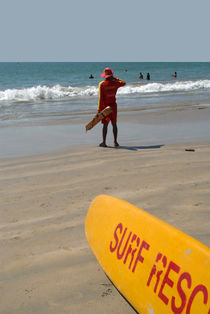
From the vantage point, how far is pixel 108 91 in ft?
22.7

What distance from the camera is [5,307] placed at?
2.27 metres

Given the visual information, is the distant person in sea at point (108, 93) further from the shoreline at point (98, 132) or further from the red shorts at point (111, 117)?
the shoreline at point (98, 132)

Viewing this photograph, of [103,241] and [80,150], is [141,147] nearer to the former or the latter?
[80,150]

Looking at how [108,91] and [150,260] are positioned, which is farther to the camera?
[108,91]

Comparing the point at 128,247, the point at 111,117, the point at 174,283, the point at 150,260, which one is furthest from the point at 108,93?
the point at 174,283

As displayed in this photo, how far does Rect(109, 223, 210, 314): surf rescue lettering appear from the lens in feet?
5.86

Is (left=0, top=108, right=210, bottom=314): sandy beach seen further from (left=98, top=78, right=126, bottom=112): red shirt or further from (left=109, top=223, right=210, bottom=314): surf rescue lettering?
(left=98, top=78, right=126, bottom=112): red shirt

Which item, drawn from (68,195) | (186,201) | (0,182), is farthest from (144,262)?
(0,182)

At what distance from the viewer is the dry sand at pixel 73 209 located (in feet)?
7.76

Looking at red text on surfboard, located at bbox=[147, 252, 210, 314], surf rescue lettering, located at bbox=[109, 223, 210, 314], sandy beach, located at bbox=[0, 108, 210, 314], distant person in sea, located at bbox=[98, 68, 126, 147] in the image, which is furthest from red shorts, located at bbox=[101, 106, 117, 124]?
red text on surfboard, located at bbox=[147, 252, 210, 314]

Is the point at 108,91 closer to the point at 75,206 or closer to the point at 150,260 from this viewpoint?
the point at 75,206

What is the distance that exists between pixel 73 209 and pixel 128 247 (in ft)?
4.57

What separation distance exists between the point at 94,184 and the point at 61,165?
43.5 inches

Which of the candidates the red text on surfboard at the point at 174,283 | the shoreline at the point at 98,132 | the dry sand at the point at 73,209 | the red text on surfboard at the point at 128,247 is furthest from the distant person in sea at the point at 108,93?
the red text on surfboard at the point at 174,283
